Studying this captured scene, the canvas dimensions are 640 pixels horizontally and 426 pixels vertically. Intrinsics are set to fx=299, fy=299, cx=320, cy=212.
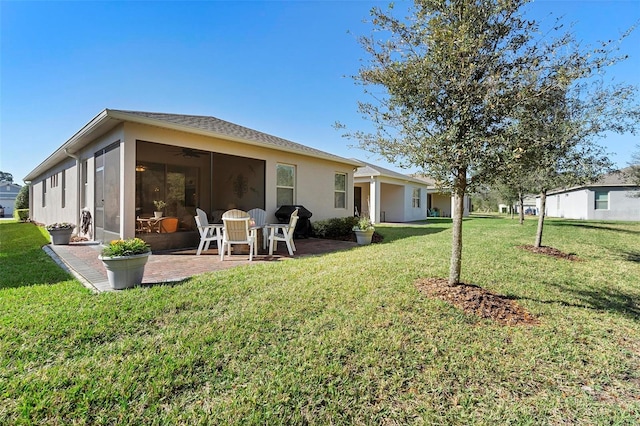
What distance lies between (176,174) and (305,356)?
36.0 ft

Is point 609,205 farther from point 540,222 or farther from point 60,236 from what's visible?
point 60,236

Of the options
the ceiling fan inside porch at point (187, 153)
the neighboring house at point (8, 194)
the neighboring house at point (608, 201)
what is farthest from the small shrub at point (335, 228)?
the neighboring house at point (8, 194)

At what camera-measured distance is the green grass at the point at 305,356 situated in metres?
2.10

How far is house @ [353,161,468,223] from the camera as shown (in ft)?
59.8

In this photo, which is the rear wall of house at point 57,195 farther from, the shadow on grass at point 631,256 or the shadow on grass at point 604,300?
the shadow on grass at point 631,256

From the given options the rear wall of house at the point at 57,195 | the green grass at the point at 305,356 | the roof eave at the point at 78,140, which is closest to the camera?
the green grass at the point at 305,356

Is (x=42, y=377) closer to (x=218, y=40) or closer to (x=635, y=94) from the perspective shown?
(x=218, y=40)

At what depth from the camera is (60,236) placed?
8547 mm

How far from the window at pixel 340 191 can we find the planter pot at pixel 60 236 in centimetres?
916

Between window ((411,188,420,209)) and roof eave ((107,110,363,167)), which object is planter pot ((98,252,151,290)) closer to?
roof eave ((107,110,363,167))

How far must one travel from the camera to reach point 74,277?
4.99 metres

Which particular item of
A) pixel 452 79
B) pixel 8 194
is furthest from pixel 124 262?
pixel 8 194

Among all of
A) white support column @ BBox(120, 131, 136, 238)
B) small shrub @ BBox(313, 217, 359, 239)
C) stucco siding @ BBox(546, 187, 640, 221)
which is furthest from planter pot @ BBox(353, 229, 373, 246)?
stucco siding @ BBox(546, 187, 640, 221)

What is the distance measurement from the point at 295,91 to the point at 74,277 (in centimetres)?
982
